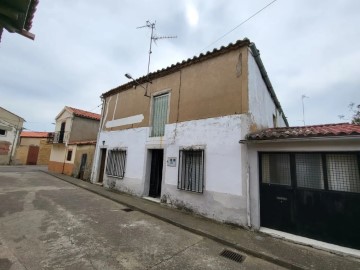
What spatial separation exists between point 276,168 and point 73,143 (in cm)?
1545

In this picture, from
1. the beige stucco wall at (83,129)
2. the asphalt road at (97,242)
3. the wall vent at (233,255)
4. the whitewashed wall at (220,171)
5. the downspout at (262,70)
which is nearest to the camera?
the asphalt road at (97,242)

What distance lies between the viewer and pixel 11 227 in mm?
5105

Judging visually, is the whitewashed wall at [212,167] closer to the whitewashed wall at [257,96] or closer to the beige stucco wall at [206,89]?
the beige stucco wall at [206,89]

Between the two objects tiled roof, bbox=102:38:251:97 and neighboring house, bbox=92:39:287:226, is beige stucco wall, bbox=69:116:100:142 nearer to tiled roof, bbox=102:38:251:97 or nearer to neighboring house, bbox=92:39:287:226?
tiled roof, bbox=102:38:251:97

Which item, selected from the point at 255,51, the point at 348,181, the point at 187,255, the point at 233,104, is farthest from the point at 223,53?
→ the point at 187,255

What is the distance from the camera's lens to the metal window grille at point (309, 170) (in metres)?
5.22

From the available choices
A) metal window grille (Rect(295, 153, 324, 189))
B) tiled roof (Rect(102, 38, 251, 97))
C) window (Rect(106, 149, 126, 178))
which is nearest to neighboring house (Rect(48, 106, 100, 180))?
window (Rect(106, 149, 126, 178))

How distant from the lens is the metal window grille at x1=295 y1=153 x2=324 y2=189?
17.1ft

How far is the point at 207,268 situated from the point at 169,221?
258 centimetres

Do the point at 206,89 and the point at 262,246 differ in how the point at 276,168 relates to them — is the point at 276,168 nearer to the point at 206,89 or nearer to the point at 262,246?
the point at 262,246

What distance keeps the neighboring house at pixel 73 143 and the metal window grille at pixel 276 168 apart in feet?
37.4

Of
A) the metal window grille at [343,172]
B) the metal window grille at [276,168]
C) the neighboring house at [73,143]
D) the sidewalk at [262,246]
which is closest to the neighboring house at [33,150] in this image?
the neighboring house at [73,143]

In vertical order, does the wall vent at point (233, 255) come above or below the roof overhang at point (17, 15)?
below

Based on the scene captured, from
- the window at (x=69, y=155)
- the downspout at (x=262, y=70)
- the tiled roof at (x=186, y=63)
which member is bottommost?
the window at (x=69, y=155)
